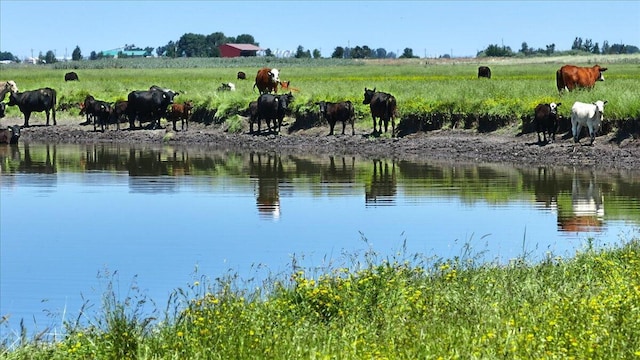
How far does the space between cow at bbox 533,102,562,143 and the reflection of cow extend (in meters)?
3.54

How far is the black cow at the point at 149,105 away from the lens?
128ft

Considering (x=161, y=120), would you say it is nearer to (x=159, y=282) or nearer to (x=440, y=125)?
(x=440, y=125)

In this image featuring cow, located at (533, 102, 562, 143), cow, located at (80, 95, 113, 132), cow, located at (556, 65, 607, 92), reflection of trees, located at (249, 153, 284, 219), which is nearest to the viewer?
reflection of trees, located at (249, 153, 284, 219)

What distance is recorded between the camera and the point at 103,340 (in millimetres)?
8836

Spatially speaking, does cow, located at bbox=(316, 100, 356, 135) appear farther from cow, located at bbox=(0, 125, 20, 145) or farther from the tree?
the tree

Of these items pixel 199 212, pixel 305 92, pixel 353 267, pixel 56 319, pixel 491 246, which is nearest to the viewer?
pixel 56 319

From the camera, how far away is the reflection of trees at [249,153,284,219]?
20797mm

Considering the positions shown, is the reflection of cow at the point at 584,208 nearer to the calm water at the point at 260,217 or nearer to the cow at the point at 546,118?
the calm water at the point at 260,217

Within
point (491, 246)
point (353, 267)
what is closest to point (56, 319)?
point (353, 267)

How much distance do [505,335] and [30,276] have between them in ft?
24.4

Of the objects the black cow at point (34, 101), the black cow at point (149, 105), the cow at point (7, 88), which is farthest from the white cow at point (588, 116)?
the cow at point (7, 88)

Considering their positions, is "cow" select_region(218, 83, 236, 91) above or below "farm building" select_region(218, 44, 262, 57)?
below

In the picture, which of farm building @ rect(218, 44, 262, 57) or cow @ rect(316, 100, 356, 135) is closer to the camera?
cow @ rect(316, 100, 356, 135)

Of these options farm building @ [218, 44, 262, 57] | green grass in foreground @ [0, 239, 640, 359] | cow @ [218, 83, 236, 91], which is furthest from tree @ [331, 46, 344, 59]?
green grass in foreground @ [0, 239, 640, 359]
